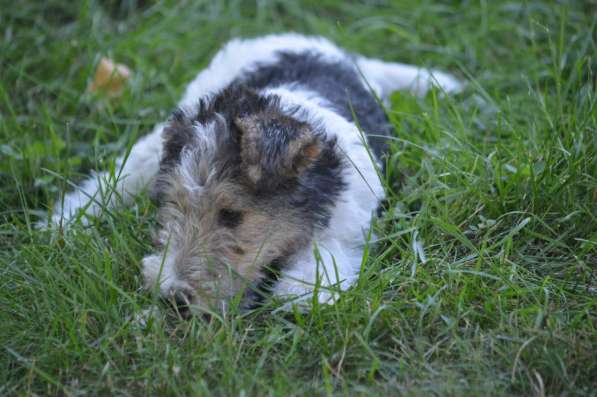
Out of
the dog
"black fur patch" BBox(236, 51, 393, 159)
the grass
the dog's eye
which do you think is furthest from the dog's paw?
the dog's eye

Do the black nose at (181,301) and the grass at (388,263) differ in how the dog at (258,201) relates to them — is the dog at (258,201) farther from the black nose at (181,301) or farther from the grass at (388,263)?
the grass at (388,263)

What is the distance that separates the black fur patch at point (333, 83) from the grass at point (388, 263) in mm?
207

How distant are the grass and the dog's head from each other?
24 centimetres

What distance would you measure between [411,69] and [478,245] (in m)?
2.83

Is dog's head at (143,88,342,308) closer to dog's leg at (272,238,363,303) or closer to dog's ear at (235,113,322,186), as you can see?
dog's ear at (235,113,322,186)

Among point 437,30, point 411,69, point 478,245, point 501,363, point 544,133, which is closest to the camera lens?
point 501,363

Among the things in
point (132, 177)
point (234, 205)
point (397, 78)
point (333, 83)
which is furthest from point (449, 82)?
point (234, 205)

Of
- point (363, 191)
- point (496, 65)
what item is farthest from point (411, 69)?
point (363, 191)

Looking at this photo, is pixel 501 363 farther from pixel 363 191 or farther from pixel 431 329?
pixel 363 191

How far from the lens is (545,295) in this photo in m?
4.20

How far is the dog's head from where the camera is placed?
13.4 feet

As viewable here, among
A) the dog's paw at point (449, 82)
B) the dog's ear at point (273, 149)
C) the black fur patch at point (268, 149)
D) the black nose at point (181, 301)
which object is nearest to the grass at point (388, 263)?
the black nose at point (181, 301)

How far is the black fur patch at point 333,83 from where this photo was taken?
18.0ft

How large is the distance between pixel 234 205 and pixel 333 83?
1.94 m
